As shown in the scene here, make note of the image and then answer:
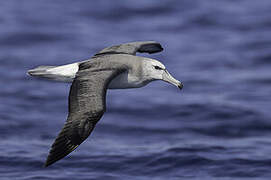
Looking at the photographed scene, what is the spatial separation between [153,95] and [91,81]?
709 centimetres

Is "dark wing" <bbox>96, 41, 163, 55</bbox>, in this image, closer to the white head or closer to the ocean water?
the white head

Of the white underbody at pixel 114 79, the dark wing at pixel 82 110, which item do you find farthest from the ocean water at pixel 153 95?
the dark wing at pixel 82 110

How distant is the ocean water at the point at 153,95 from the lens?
→ 13.5 metres

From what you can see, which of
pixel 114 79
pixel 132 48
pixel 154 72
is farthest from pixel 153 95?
pixel 114 79

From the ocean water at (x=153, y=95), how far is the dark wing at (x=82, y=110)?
2.61 metres

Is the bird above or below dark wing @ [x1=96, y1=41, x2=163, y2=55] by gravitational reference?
below

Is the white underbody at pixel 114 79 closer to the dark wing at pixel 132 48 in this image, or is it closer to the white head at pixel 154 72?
the white head at pixel 154 72

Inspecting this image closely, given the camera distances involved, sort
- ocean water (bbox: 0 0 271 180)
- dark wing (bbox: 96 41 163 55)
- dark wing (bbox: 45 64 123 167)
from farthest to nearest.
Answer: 1. ocean water (bbox: 0 0 271 180)
2. dark wing (bbox: 96 41 163 55)
3. dark wing (bbox: 45 64 123 167)

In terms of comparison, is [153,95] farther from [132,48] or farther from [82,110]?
[82,110]

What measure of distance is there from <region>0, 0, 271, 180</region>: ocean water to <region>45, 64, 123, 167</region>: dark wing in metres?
2.61

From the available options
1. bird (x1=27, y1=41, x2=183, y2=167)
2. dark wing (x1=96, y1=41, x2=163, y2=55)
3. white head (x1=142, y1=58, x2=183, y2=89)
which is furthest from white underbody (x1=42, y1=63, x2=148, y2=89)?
dark wing (x1=96, y1=41, x2=163, y2=55)

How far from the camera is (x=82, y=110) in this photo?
10.1 m

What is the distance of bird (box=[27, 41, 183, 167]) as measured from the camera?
9867 millimetres

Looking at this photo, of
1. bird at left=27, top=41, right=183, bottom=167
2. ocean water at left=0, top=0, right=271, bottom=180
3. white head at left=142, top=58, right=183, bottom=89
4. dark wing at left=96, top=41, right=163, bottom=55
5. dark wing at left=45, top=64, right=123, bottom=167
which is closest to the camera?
dark wing at left=45, top=64, right=123, bottom=167
